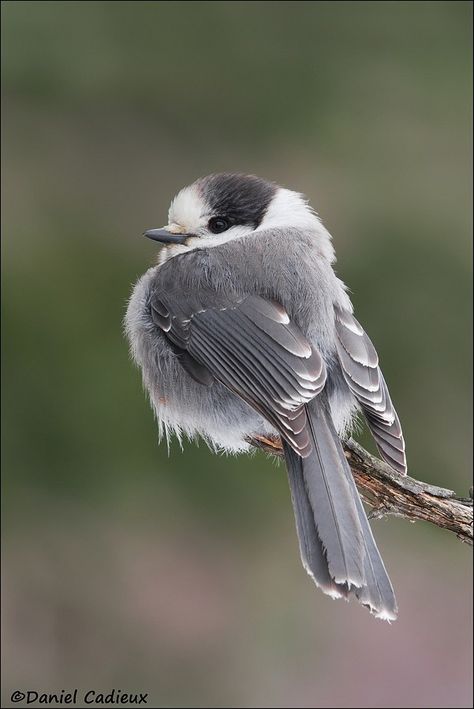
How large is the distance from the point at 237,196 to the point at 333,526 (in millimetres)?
1354

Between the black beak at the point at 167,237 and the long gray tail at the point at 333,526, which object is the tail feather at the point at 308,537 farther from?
the black beak at the point at 167,237

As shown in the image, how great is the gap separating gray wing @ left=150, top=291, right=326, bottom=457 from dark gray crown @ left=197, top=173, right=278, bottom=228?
0.39 m

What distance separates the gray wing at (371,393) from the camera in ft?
10.3

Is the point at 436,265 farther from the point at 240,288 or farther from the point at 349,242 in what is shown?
the point at 240,288

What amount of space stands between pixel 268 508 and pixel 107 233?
1.82 metres

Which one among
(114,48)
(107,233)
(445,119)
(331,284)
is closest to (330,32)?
(445,119)

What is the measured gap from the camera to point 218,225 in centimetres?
366

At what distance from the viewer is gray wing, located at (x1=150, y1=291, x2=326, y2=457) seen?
10.0 feet

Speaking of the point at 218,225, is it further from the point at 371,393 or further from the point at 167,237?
the point at 371,393

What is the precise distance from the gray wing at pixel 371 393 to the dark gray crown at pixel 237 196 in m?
0.60

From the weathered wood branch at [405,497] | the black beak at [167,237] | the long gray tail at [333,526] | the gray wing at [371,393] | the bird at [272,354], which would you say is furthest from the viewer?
the black beak at [167,237]

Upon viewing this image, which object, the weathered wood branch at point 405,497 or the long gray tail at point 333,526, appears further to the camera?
the weathered wood branch at point 405,497

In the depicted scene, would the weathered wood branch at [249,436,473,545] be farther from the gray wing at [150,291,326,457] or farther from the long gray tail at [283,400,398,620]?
the gray wing at [150,291,326,457]

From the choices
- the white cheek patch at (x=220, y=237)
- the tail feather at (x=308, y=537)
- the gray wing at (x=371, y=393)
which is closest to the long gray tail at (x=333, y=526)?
the tail feather at (x=308, y=537)
